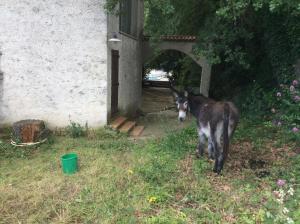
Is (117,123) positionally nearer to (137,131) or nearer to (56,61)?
(137,131)

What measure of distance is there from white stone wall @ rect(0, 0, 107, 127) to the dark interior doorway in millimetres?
805

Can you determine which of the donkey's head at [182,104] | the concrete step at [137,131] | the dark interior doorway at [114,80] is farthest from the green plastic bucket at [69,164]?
the dark interior doorway at [114,80]

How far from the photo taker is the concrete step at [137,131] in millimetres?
9766

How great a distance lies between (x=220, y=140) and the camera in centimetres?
629

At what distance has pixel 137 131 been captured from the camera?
33.2 ft

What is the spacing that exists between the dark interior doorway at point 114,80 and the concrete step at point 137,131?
0.88 metres

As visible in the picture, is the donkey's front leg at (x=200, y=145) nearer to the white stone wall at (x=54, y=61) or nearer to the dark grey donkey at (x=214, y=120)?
the dark grey donkey at (x=214, y=120)

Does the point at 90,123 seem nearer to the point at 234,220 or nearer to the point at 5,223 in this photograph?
the point at 5,223

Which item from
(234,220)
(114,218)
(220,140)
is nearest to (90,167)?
(114,218)

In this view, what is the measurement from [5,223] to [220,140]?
3.93 meters

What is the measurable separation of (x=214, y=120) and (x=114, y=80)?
15.8 ft

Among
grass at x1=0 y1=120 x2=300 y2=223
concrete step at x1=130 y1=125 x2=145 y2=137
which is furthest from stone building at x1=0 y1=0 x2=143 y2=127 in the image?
grass at x1=0 y1=120 x2=300 y2=223

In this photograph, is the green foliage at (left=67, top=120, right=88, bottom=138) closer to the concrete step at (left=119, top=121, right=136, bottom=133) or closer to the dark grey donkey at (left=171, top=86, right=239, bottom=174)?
the concrete step at (left=119, top=121, right=136, bottom=133)

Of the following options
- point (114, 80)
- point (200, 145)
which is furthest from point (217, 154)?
point (114, 80)
